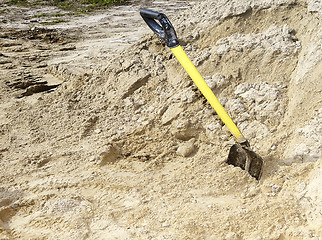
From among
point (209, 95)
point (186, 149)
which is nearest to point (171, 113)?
point (186, 149)

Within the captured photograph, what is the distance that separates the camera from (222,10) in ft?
10.4

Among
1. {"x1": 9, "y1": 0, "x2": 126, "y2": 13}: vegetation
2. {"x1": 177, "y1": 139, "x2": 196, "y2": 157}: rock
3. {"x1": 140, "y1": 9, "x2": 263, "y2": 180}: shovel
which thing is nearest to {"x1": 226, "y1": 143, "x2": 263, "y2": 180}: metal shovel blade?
{"x1": 140, "y1": 9, "x2": 263, "y2": 180}: shovel

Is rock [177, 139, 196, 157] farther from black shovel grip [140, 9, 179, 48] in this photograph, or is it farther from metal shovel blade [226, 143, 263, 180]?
black shovel grip [140, 9, 179, 48]

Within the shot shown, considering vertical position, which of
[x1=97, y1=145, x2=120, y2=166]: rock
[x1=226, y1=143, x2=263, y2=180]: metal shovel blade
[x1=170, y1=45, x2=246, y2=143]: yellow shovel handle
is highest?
[x1=170, y1=45, x2=246, y2=143]: yellow shovel handle

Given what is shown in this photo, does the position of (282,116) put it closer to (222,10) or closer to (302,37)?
(302,37)

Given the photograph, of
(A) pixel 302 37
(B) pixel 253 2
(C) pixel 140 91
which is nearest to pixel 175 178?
(C) pixel 140 91

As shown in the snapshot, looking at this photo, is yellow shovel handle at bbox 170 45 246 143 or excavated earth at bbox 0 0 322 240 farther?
yellow shovel handle at bbox 170 45 246 143

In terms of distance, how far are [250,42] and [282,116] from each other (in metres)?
0.86

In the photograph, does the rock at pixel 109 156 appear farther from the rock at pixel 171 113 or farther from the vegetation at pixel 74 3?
the vegetation at pixel 74 3

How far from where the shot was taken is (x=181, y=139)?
2.75 metres

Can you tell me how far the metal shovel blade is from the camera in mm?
2139

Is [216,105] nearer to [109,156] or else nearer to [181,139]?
[181,139]

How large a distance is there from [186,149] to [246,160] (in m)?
0.57

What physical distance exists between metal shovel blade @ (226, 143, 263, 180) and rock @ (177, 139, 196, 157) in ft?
1.23
